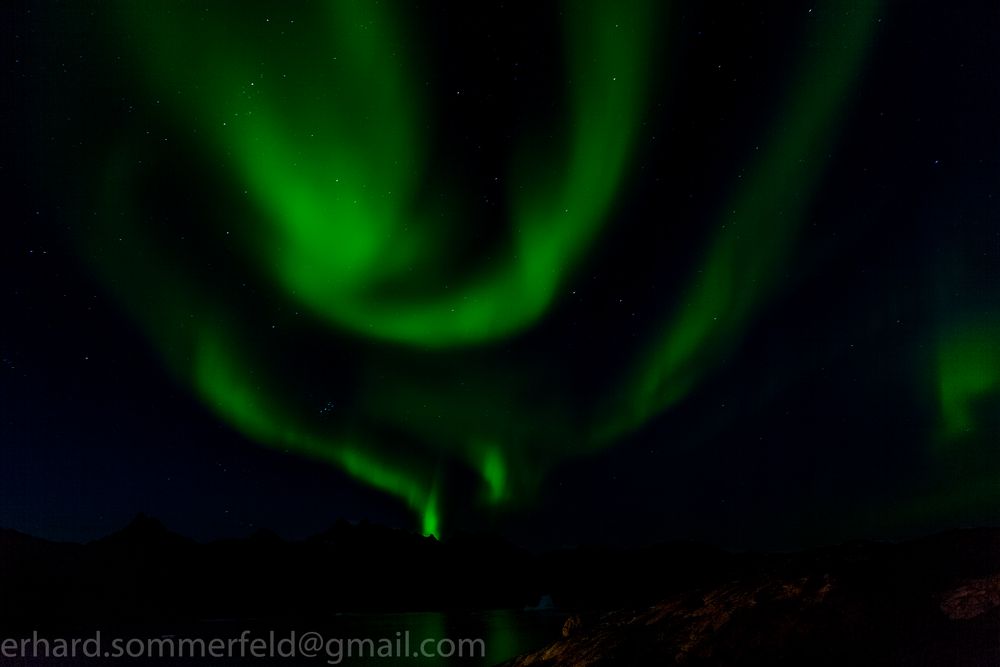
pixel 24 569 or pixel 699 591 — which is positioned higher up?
pixel 24 569

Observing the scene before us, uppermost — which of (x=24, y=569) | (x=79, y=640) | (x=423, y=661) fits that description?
(x=24, y=569)

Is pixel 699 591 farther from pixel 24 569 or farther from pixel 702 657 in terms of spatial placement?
pixel 24 569

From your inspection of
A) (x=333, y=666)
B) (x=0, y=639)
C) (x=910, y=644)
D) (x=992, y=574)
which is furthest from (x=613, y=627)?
(x=0, y=639)

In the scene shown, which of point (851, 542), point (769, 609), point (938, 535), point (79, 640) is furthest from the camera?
point (79, 640)

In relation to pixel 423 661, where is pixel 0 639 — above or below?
above

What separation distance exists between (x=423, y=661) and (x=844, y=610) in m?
81.3

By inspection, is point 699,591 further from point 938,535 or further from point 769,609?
point 938,535

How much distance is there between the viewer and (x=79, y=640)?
12525 centimetres

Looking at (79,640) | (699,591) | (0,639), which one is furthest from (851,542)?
(0,639)

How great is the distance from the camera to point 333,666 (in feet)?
247

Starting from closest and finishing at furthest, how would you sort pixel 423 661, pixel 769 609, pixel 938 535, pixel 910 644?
1. pixel 910 644
2. pixel 769 609
3. pixel 938 535
4. pixel 423 661

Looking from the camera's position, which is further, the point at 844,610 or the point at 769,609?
the point at 769,609

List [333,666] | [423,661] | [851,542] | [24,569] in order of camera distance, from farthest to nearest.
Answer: [24,569]
[423,661]
[333,666]
[851,542]

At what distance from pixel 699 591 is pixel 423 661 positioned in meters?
76.6
